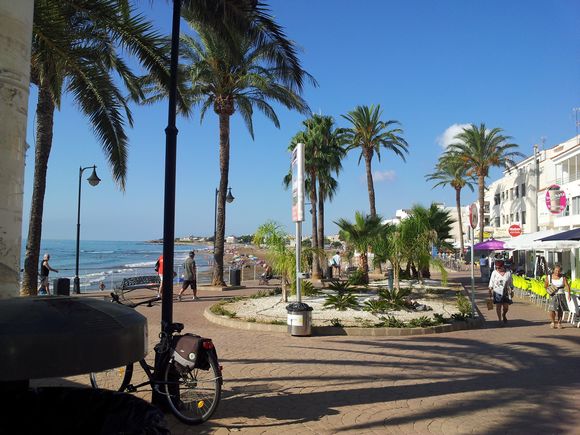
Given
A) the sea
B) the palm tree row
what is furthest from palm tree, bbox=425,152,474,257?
the sea

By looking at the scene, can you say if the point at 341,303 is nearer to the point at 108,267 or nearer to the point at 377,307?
the point at 377,307

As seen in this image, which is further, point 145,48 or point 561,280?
point 561,280

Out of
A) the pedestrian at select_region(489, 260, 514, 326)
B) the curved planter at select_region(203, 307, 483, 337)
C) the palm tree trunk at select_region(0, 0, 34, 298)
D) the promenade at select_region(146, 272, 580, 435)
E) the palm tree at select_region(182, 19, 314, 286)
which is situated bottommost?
the promenade at select_region(146, 272, 580, 435)

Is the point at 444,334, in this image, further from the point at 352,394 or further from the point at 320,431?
the point at 320,431

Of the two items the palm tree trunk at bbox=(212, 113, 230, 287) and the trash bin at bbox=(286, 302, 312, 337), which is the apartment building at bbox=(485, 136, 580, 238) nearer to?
the palm tree trunk at bbox=(212, 113, 230, 287)

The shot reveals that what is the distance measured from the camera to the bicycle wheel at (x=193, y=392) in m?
4.86

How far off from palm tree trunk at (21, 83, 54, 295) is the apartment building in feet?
86.5

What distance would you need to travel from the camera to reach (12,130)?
4039mm

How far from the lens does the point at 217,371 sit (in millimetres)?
4824

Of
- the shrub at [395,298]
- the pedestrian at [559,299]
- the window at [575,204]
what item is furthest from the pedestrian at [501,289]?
the window at [575,204]

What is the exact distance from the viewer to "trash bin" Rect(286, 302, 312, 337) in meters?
10.2

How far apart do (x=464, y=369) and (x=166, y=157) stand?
511cm

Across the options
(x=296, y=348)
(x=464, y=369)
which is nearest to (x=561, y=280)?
(x=464, y=369)

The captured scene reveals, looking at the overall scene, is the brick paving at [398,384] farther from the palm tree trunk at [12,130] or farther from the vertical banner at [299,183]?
the vertical banner at [299,183]
